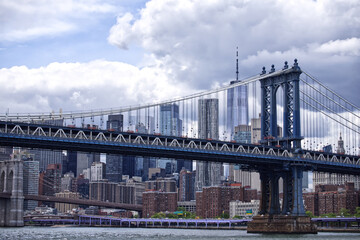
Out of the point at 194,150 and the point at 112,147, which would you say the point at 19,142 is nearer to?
the point at 112,147

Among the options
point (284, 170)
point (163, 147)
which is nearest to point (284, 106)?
point (284, 170)

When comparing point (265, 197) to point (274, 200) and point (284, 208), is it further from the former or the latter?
point (284, 208)

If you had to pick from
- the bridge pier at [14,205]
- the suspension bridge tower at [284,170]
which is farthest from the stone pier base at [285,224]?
the bridge pier at [14,205]

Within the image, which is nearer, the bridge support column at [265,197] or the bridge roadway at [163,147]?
the bridge roadway at [163,147]

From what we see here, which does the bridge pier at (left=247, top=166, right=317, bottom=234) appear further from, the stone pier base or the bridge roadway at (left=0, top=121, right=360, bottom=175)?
the bridge roadway at (left=0, top=121, right=360, bottom=175)

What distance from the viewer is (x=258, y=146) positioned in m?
110

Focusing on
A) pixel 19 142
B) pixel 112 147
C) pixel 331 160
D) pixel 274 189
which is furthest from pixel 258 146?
pixel 19 142

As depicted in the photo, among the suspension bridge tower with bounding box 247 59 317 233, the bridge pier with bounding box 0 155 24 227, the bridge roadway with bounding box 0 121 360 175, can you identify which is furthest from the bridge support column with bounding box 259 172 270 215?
the bridge pier with bounding box 0 155 24 227

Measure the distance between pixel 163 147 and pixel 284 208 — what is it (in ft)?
84.2

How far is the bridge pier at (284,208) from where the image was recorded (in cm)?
10788

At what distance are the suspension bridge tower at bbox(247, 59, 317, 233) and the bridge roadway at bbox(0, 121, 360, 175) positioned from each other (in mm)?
1767

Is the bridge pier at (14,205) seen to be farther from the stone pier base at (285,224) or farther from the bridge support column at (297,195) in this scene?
the bridge support column at (297,195)

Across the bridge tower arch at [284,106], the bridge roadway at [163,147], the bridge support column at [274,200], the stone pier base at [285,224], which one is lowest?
the stone pier base at [285,224]

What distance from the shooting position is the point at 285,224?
108 meters
